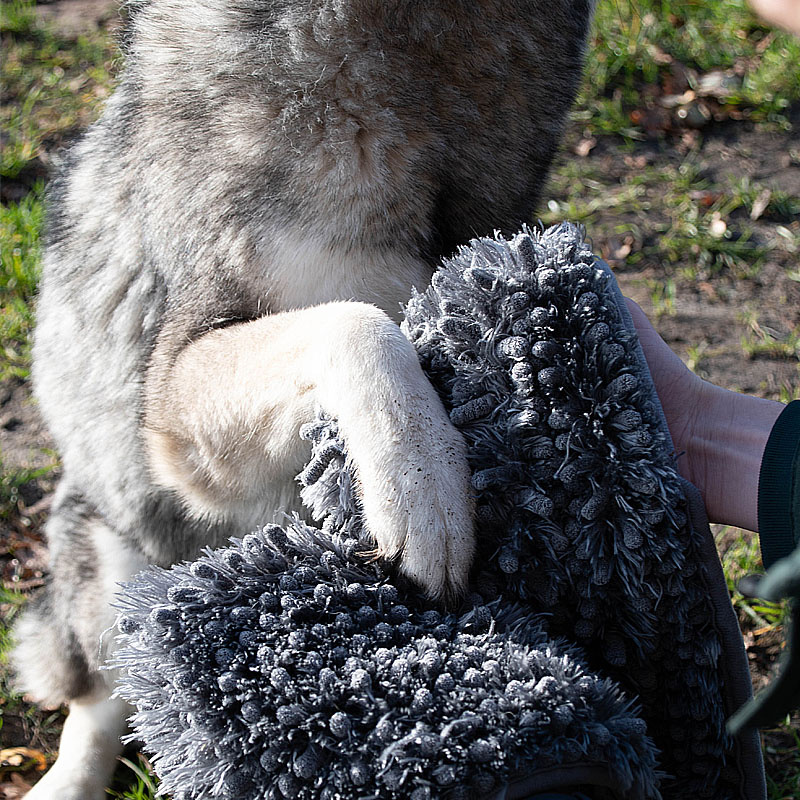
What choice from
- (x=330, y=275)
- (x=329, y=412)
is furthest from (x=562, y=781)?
(x=330, y=275)

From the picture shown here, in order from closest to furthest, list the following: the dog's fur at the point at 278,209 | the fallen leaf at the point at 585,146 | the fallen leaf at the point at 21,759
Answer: the dog's fur at the point at 278,209 < the fallen leaf at the point at 21,759 < the fallen leaf at the point at 585,146

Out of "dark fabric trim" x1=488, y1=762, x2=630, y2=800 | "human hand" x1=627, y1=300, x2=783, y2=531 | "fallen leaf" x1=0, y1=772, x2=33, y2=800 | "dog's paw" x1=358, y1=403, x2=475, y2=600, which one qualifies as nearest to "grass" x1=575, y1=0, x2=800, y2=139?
A: "human hand" x1=627, y1=300, x2=783, y2=531

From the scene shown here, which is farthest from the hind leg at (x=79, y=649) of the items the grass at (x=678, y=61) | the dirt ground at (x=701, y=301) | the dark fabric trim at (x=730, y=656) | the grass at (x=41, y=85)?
the grass at (x=678, y=61)

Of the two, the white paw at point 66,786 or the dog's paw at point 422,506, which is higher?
the dog's paw at point 422,506

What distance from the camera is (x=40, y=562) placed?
9.46ft

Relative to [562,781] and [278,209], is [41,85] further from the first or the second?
[562,781]

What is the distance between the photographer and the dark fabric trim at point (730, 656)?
1520mm

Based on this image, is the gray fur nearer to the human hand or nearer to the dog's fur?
the dog's fur

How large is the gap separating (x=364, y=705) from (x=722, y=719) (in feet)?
2.33

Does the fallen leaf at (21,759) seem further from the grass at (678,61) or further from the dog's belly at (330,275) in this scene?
the grass at (678,61)

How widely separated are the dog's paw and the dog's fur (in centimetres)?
5

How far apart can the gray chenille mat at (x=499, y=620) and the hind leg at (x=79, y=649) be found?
Answer: 0.94 meters

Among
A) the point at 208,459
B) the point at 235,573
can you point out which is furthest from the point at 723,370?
the point at 235,573

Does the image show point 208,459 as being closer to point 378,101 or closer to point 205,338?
point 205,338
